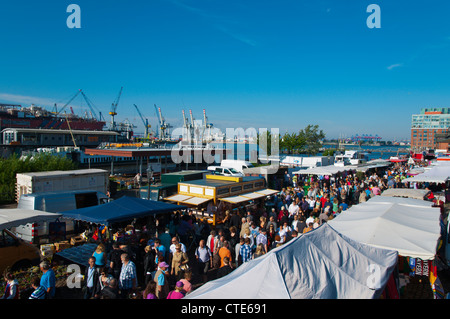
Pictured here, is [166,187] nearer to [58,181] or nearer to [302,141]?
[58,181]

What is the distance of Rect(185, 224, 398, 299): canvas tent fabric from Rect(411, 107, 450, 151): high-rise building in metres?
194

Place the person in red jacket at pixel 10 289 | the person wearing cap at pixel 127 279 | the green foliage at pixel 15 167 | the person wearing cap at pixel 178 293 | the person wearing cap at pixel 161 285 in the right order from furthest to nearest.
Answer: the green foliage at pixel 15 167
the person wearing cap at pixel 127 279
the person wearing cap at pixel 161 285
the person in red jacket at pixel 10 289
the person wearing cap at pixel 178 293

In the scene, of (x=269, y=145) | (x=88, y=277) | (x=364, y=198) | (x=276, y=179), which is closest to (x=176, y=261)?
(x=88, y=277)

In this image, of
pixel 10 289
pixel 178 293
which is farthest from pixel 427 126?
pixel 10 289

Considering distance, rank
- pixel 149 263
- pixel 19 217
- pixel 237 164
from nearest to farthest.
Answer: pixel 149 263 → pixel 19 217 → pixel 237 164

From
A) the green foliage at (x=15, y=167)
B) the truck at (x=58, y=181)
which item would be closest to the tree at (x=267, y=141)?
the green foliage at (x=15, y=167)

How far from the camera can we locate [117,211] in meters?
9.45

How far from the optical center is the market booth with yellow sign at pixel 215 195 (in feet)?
41.3

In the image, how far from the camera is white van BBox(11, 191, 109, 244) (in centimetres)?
1095

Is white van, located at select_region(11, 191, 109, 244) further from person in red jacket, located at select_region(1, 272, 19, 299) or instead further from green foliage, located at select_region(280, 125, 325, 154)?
green foliage, located at select_region(280, 125, 325, 154)

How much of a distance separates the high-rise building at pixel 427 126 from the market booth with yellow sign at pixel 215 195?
187248 mm

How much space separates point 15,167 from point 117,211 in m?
15.7

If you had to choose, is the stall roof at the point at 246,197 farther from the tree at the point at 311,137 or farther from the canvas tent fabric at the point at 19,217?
the tree at the point at 311,137

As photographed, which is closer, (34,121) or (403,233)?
(403,233)
